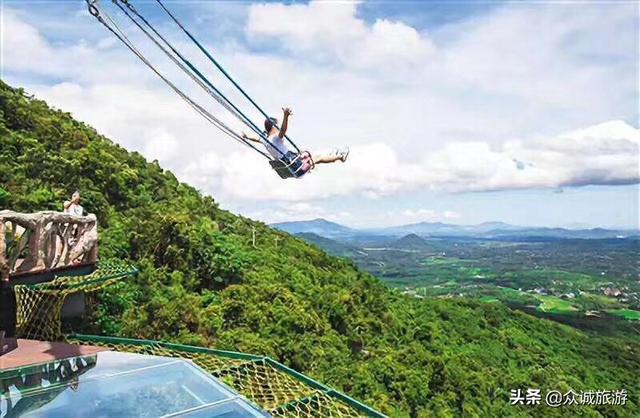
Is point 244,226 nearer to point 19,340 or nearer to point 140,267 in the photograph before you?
point 140,267

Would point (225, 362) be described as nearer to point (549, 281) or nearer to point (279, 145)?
point (279, 145)

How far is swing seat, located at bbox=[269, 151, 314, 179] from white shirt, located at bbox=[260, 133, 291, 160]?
0.20 ft

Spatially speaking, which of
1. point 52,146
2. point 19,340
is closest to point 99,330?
point 19,340

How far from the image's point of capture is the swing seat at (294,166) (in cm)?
646

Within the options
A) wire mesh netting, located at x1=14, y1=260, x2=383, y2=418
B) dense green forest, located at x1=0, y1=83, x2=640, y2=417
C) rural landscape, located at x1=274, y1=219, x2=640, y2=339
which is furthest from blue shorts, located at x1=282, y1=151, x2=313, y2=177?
rural landscape, located at x1=274, y1=219, x2=640, y2=339

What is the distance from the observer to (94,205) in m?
13.1

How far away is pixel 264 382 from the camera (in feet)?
20.2

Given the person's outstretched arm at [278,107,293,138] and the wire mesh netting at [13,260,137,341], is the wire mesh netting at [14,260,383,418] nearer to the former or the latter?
the wire mesh netting at [13,260,137,341]

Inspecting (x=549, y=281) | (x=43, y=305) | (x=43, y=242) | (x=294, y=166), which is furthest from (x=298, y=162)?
(x=549, y=281)

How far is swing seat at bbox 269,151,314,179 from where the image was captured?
6465 mm

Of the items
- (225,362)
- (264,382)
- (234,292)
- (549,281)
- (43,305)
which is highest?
(43,305)

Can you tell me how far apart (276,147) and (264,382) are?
8.82ft

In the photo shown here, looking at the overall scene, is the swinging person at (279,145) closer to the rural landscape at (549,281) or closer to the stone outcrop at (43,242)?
the stone outcrop at (43,242)

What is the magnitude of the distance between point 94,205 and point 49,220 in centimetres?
616
